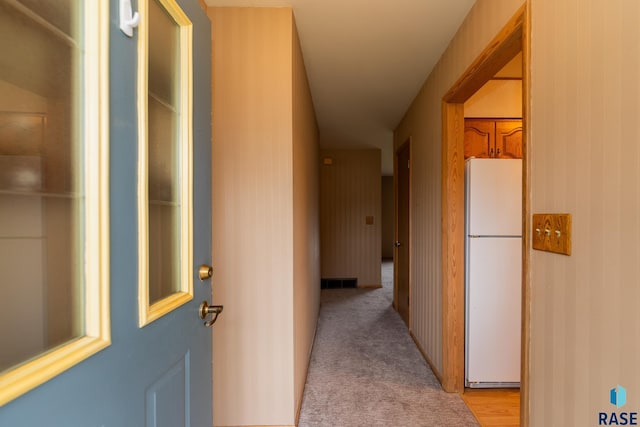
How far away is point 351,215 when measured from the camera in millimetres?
5402

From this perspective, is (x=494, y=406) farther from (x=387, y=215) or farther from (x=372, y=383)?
(x=387, y=215)

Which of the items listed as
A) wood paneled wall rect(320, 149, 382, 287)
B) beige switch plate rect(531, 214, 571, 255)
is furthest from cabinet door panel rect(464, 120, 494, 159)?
wood paneled wall rect(320, 149, 382, 287)

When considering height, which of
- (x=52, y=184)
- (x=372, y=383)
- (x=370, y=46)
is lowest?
(x=372, y=383)

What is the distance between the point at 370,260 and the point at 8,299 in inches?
202

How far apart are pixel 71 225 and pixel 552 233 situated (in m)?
1.39

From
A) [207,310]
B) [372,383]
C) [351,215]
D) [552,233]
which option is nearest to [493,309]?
[372,383]

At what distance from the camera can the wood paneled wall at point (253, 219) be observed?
1.69 m

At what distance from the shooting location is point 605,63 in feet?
2.78

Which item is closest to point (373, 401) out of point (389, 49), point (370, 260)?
point (389, 49)

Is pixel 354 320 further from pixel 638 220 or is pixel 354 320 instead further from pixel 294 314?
pixel 638 220

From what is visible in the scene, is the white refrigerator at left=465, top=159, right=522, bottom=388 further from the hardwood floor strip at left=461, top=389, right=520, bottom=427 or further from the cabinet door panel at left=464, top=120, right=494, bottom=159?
the cabinet door panel at left=464, top=120, right=494, bottom=159

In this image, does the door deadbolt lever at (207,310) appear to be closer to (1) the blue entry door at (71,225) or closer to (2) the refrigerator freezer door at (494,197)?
(1) the blue entry door at (71,225)

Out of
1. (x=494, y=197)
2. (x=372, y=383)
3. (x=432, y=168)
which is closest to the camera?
(x=494, y=197)

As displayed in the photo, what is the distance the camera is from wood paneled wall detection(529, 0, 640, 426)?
0.78 meters
